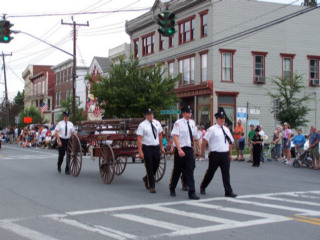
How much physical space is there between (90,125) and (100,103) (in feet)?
60.8

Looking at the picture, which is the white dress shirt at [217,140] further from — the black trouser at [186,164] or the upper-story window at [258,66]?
the upper-story window at [258,66]

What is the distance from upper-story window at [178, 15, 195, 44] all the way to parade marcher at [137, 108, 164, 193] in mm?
25353

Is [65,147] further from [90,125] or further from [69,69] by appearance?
[69,69]

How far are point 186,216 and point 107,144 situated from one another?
461 cm

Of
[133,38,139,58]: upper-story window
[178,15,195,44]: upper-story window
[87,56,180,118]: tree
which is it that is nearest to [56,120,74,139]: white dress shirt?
[87,56,180,118]: tree

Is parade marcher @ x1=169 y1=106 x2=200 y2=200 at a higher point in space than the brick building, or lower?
lower

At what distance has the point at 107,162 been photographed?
1184cm

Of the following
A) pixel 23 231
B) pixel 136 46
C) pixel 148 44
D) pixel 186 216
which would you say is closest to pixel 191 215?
pixel 186 216

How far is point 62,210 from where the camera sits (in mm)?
8305

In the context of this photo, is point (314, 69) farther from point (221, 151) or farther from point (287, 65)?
point (221, 151)

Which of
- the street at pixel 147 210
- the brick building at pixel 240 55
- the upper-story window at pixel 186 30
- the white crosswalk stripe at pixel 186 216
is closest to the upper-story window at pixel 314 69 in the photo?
the brick building at pixel 240 55

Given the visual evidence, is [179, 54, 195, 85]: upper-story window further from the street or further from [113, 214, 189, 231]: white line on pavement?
[113, 214, 189, 231]: white line on pavement

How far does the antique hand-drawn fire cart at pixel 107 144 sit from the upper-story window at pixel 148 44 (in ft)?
91.1

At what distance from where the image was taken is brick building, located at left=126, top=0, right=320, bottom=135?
108 ft
